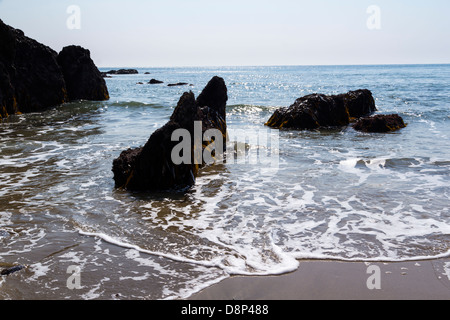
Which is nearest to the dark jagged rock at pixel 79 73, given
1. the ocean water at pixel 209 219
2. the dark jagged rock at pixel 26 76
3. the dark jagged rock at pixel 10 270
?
the dark jagged rock at pixel 26 76

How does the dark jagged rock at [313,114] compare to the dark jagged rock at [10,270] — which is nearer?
the dark jagged rock at [10,270]

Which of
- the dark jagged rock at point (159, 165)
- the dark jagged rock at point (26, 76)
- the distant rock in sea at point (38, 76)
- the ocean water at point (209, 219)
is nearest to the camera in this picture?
the ocean water at point (209, 219)

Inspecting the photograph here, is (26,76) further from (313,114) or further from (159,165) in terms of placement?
(159,165)

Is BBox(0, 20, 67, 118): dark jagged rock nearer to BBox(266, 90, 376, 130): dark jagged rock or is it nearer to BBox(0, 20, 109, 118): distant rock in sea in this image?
BBox(0, 20, 109, 118): distant rock in sea

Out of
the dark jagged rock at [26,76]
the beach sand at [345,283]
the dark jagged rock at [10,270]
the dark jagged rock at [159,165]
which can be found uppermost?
the dark jagged rock at [26,76]

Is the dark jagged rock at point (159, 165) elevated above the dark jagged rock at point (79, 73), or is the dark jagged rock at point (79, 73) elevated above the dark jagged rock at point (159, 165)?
the dark jagged rock at point (79, 73)

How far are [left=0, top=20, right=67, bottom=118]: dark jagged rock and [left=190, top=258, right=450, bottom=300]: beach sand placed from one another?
1749 centimetres

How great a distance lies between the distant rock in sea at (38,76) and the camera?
57.4 ft

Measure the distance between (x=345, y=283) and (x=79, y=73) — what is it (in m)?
27.5

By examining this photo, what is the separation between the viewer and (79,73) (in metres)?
27.1

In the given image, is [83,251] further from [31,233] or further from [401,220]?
[401,220]

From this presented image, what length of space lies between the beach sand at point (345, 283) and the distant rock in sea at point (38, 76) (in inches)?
684

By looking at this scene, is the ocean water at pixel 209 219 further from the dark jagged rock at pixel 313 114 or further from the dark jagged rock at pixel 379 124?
the dark jagged rock at pixel 313 114
